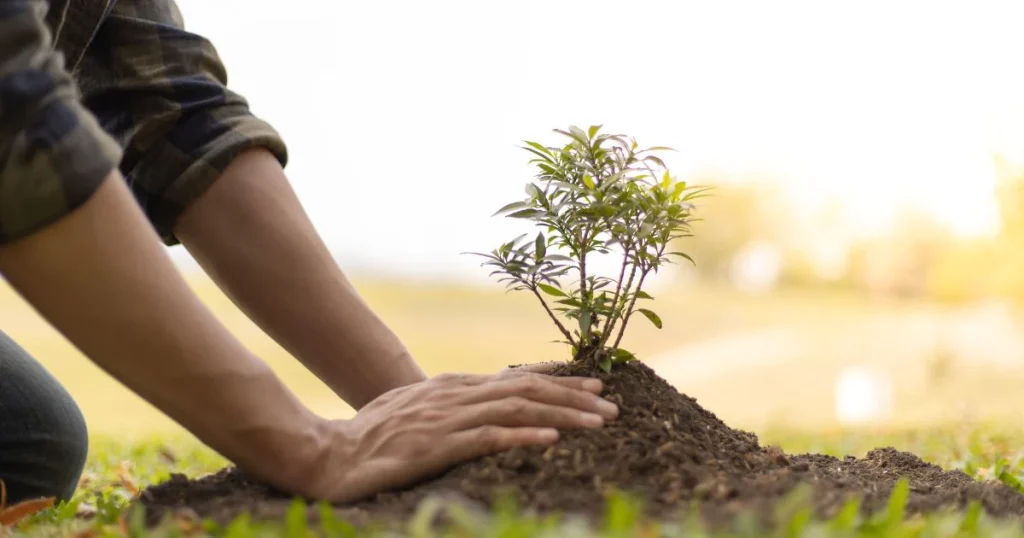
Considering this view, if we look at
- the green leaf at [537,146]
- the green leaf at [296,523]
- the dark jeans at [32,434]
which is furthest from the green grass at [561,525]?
the green leaf at [537,146]

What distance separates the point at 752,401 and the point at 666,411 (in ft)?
37.3

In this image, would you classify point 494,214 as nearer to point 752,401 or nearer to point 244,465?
point 244,465

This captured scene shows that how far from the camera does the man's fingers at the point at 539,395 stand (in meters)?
1.98

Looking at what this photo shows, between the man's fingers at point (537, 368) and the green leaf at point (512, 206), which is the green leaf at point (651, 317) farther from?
the green leaf at point (512, 206)

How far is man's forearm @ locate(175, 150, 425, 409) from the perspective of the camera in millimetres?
2314

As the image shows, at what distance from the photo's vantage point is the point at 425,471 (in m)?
1.89

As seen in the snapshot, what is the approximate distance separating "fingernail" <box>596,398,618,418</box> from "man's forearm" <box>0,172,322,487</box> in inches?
25.5

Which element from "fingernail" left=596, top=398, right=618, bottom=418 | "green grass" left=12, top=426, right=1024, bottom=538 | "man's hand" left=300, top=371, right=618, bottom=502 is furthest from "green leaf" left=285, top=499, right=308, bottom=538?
"fingernail" left=596, top=398, right=618, bottom=418

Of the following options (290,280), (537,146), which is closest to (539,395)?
Answer: (537,146)

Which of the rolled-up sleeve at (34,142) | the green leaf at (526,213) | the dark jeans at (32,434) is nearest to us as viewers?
the rolled-up sleeve at (34,142)

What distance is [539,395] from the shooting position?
200 centimetres

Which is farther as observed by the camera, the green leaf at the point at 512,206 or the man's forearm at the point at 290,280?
the man's forearm at the point at 290,280

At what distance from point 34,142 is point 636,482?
1329 millimetres

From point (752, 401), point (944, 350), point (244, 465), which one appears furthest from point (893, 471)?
point (752, 401)
